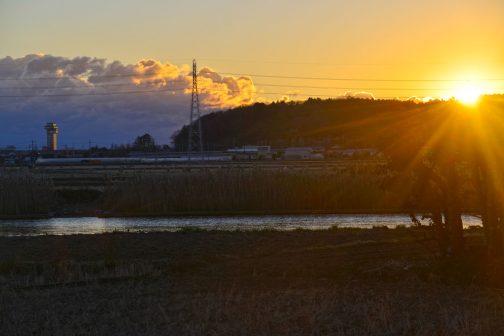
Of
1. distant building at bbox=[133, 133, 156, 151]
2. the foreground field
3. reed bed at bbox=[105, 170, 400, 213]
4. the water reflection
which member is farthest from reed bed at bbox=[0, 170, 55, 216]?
distant building at bbox=[133, 133, 156, 151]

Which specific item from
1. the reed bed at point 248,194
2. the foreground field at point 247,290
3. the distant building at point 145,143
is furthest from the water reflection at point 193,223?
the distant building at point 145,143

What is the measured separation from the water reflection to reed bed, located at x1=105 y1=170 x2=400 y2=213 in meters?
2.45

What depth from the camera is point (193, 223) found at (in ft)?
101

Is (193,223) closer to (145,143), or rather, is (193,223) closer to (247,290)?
(247,290)

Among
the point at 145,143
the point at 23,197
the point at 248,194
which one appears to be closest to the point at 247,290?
the point at 248,194

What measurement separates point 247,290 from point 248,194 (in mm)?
25050

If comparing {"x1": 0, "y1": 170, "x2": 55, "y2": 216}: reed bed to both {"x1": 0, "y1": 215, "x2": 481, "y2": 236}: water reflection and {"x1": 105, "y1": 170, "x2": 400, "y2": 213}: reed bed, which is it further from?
{"x1": 105, "y1": 170, "x2": 400, "y2": 213}: reed bed

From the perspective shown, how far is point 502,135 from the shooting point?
39.1 ft

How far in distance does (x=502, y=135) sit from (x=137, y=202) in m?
27.6

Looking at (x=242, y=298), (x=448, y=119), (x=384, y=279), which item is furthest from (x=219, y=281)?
(x=448, y=119)

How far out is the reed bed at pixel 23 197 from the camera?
3684 cm

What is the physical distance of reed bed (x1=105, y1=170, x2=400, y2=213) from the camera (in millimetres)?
36844

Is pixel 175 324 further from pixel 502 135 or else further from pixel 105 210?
pixel 105 210

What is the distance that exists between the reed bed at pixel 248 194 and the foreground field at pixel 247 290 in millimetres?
17632
